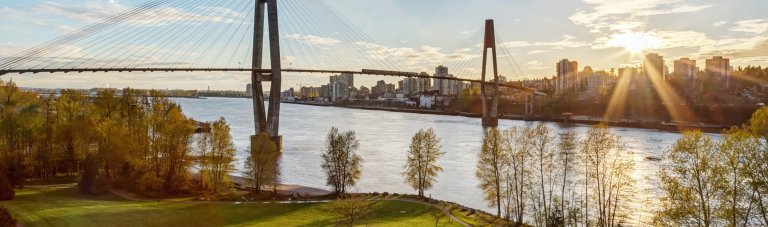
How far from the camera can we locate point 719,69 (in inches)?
3292

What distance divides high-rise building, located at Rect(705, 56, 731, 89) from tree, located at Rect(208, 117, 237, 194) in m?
75.0

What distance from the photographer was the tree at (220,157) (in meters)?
19.3

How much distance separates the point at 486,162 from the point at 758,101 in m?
57.0

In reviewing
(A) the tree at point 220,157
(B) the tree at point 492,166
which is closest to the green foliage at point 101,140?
(A) the tree at point 220,157

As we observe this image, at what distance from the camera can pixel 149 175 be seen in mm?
18609

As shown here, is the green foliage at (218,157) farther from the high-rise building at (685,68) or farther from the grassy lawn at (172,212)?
the high-rise building at (685,68)

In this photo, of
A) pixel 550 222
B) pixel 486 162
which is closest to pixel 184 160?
pixel 486 162

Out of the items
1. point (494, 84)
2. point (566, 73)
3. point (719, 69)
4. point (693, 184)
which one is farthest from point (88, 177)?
point (566, 73)

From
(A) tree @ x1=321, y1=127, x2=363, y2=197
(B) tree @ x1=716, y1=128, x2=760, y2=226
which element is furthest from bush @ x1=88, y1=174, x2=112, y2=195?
(B) tree @ x1=716, y1=128, x2=760, y2=226

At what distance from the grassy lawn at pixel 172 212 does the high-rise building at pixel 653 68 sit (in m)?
74.0

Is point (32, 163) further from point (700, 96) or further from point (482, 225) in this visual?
point (700, 96)

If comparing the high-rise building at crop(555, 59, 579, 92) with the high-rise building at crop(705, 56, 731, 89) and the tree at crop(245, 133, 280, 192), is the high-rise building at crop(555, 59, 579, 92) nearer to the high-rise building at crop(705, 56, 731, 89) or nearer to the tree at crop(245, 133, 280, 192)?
the high-rise building at crop(705, 56, 731, 89)

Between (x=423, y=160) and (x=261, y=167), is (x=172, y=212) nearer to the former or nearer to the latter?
(x=261, y=167)

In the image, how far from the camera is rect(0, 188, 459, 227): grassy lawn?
42.9 feet
